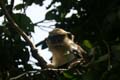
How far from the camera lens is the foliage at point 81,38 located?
1833 mm

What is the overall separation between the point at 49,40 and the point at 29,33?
528mm

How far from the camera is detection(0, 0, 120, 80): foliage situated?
6.01 ft

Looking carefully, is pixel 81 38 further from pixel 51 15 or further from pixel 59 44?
pixel 59 44

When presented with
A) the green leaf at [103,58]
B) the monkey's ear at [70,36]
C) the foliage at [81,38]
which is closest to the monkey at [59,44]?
the monkey's ear at [70,36]

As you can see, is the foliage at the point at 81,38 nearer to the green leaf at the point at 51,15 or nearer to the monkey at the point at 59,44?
the green leaf at the point at 51,15

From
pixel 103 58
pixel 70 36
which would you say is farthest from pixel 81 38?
pixel 103 58

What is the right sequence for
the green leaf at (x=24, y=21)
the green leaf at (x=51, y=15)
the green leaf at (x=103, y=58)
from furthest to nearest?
the green leaf at (x=51, y=15) → the green leaf at (x=24, y=21) → the green leaf at (x=103, y=58)

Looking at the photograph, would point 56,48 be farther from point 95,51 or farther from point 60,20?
point 95,51

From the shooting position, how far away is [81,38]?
4.18 metres

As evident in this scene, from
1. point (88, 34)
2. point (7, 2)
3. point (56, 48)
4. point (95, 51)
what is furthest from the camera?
point (56, 48)

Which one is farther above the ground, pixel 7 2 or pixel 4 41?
pixel 7 2

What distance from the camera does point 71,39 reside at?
4.81 metres

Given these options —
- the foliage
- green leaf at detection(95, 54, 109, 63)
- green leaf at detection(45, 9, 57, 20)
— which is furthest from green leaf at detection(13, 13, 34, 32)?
green leaf at detection(95, 54, 109, 63)

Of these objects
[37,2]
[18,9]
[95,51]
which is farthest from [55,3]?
[95,51]
